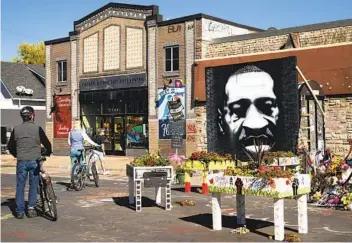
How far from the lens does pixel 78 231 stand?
8289 mm

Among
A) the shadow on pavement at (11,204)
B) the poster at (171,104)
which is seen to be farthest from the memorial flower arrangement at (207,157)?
the poster at (171,104)

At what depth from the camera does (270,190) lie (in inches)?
298

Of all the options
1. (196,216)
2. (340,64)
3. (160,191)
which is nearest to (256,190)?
(196,216)

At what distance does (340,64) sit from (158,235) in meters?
15.2

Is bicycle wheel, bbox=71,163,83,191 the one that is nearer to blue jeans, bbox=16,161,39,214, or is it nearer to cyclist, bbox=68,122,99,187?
cyclist, bbox=68,122,99,187

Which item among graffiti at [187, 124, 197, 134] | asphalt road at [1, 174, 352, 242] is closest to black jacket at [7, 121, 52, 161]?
asphalt road at [1, 174, 352, 242]

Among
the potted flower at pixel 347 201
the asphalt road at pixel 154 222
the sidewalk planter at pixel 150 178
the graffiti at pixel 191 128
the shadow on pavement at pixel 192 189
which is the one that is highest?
the graffiti at pixel 191 128

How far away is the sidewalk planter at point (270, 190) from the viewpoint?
24.7ft

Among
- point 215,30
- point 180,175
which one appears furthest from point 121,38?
point 180,175

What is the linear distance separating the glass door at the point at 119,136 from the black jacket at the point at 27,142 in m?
21.1

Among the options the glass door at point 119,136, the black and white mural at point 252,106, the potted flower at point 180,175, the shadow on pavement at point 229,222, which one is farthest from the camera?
the glass door at point 119,136

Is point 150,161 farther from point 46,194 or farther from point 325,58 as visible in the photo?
point 325,58

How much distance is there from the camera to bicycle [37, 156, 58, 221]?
30.3 feet

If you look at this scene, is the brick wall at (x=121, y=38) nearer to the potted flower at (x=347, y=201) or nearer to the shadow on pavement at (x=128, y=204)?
the shadow on pavement at (x=128, y=204)
